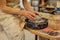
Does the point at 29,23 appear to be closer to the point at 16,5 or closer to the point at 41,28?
the point at 41,28

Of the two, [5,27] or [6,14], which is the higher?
[6,14]

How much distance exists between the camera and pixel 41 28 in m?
1.05

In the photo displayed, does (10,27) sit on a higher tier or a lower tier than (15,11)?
lower

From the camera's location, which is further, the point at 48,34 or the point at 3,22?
the point at 3,22

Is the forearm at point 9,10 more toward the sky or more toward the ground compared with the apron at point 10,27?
more toward the sky

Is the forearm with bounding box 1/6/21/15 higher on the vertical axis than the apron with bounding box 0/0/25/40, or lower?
higher

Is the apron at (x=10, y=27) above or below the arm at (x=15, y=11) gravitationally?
below

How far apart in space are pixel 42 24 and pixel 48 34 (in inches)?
5.3

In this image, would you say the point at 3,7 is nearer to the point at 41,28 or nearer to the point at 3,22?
the point at 3,22

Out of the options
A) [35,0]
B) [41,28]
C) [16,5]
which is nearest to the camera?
[41,28]

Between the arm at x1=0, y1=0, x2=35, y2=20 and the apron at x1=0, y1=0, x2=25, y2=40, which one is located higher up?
the arm at x1=0, y1=0, x2=35, y2=20

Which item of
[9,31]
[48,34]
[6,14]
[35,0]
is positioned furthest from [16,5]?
[35,0]

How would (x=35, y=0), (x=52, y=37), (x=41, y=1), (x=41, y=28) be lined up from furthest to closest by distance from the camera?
1. (x=35, y=0)
2. (x=41, y=1)
3. (x=41, y=28)
4. (x=52, y=37)

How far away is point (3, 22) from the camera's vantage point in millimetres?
1105
